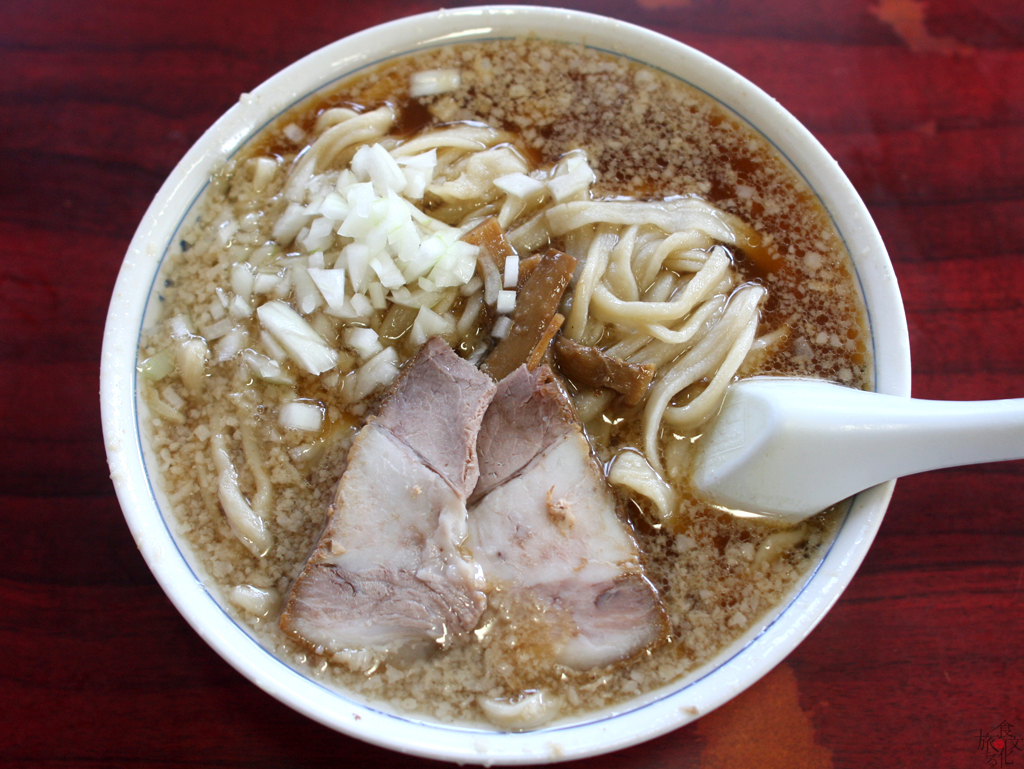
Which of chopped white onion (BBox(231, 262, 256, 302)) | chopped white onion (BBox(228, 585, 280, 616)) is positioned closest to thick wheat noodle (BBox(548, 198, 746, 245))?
chopped white onion (BBox(231, 262, 256, 302))

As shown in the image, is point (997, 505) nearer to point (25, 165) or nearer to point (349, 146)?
point (349, 146)

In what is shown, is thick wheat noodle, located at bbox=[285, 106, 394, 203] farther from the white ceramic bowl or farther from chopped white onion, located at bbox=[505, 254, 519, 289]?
chopped white onion, located at bbox=[505, 254, 519, 289]

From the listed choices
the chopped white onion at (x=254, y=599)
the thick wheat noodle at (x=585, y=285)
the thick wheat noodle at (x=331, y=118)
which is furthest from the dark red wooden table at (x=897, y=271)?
the thick wheat noodle at (x=585, y=285)

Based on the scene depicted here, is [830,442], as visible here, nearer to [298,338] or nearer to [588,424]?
[588,424]

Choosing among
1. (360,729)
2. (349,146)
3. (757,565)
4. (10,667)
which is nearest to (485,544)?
(360,729)

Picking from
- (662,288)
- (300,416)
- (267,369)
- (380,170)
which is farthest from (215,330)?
(662,288)

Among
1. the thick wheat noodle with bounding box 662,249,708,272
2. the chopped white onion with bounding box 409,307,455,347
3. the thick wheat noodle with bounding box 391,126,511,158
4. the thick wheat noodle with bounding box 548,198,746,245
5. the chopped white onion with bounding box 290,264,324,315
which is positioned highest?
the thick wheat noodle with bounding box 391,126,511,158
